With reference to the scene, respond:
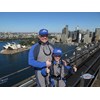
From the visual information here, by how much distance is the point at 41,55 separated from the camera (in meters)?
1.69

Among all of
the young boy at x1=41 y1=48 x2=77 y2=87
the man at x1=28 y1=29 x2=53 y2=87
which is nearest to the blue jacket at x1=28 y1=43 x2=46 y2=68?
the man at x1=28 y1=29 x2=53 y2=87

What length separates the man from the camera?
1.61 meters

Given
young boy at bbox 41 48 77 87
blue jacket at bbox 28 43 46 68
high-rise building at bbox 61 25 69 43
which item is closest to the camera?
blue jacket at bbox 28 43 46 68

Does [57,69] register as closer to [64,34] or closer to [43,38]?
[43,38]

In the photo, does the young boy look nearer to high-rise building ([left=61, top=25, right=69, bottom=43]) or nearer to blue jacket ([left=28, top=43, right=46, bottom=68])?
blue jacket ([left=28, top=43, right=46, bottom=68])

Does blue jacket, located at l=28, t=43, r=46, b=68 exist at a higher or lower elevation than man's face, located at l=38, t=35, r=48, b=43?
lower

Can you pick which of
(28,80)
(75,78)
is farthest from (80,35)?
(28,80)

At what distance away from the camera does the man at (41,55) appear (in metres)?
1.61

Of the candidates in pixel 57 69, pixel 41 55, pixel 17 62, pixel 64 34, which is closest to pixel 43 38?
pixel 41 55

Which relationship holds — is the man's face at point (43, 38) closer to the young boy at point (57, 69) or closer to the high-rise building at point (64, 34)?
the young boy at point (57, 69)

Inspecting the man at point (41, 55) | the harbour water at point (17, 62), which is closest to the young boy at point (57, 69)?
the man at point (41, 55)

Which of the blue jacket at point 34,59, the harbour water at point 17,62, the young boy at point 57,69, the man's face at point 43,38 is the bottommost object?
the harbour water at point 17,62
